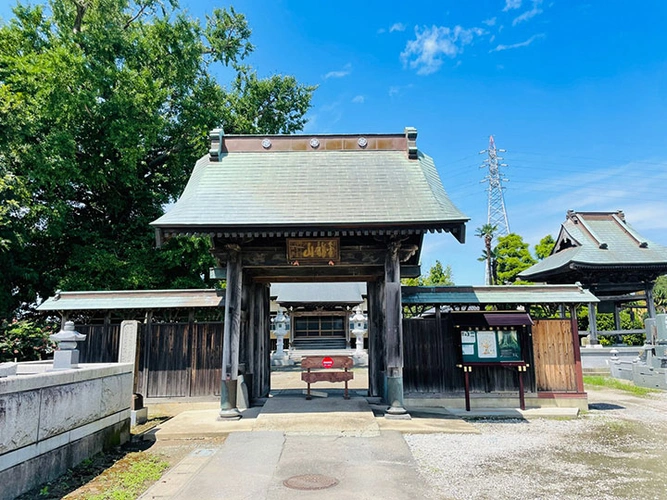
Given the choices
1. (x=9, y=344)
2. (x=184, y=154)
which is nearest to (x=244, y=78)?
(x=184, y=154)

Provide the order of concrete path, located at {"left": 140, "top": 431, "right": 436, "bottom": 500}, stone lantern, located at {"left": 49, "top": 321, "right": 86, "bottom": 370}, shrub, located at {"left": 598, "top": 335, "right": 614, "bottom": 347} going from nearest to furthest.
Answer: concrete path, located at {"left": 140, "top": 431, "right": 436, "bottom": 500} → stone lantern, located at {"left": 49, "top": 321, "right": 86, "bottom": 370} → shrub, located at {"left": 598, "top": 335, "right": 614, "bottom": 347}

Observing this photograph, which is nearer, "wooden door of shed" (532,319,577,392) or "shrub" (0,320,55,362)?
"wooden door of shed" (532,319,577,392)

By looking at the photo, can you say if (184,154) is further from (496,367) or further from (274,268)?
(496,367)

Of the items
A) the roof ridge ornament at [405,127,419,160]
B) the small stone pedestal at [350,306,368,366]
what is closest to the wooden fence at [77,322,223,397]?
the roof ridge ornament at [405,127,419,160]

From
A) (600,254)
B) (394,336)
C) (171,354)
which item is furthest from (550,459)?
(600,254)

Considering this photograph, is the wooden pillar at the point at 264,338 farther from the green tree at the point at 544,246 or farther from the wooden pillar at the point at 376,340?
the green tree at the point at 544,246

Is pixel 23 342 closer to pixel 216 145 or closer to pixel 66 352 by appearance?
pixel 66 352

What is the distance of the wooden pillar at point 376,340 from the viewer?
1119 centimetres

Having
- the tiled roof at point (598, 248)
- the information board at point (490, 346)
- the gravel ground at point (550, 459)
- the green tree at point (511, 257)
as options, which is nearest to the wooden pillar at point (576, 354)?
the gravel ground at point (550, 459)

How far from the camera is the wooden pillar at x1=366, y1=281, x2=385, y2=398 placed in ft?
36.7

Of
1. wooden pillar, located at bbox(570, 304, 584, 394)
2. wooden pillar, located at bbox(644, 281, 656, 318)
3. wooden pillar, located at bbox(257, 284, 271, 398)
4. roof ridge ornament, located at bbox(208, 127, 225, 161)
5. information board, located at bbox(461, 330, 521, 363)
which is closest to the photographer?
information board, located at bbox(461, 330, 521, 363)

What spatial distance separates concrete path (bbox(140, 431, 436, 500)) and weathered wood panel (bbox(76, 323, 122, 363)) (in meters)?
5.62

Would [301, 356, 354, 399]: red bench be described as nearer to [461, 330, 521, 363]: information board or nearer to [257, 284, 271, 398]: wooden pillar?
[257, 284, 271, 398]: wooden pillar

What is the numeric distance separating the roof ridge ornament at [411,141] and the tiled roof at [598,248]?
1313 centimetres
